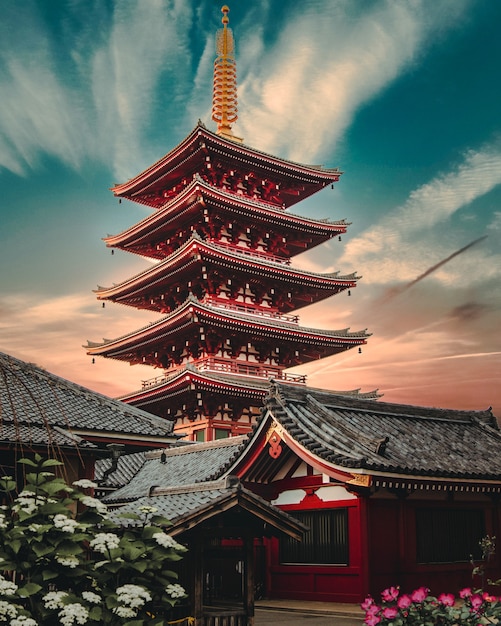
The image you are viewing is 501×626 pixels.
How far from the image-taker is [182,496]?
42.4 feet

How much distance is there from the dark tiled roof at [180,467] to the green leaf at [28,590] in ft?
42.1

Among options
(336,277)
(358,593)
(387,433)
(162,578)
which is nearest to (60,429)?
(162,578)

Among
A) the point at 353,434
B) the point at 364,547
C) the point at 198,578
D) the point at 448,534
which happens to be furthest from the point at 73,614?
the point at 448,534

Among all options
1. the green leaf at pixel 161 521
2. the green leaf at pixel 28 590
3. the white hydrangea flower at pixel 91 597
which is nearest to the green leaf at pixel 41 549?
the green leaf at pixel 28 590

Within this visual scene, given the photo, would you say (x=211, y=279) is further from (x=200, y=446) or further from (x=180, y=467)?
(x=180, y=467)

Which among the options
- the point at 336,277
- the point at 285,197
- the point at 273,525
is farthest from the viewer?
the point at 285,197

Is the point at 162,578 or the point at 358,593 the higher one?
the point at 162,578

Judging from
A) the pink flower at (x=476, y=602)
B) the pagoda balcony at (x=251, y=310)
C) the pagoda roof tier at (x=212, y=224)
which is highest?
the pagoda roof tier at (x=212, y=224)

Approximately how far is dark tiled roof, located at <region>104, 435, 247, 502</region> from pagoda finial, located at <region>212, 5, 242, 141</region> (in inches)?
872

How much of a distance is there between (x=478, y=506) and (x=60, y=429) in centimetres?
1089

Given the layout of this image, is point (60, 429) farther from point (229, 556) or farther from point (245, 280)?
point (245, 280)

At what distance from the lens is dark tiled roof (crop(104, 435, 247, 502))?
21219 millimetres

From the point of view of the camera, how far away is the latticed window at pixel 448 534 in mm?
16438

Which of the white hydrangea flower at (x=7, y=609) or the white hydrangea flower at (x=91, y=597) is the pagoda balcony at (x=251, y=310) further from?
the white hydrangea flower at (x=7, y=609)
